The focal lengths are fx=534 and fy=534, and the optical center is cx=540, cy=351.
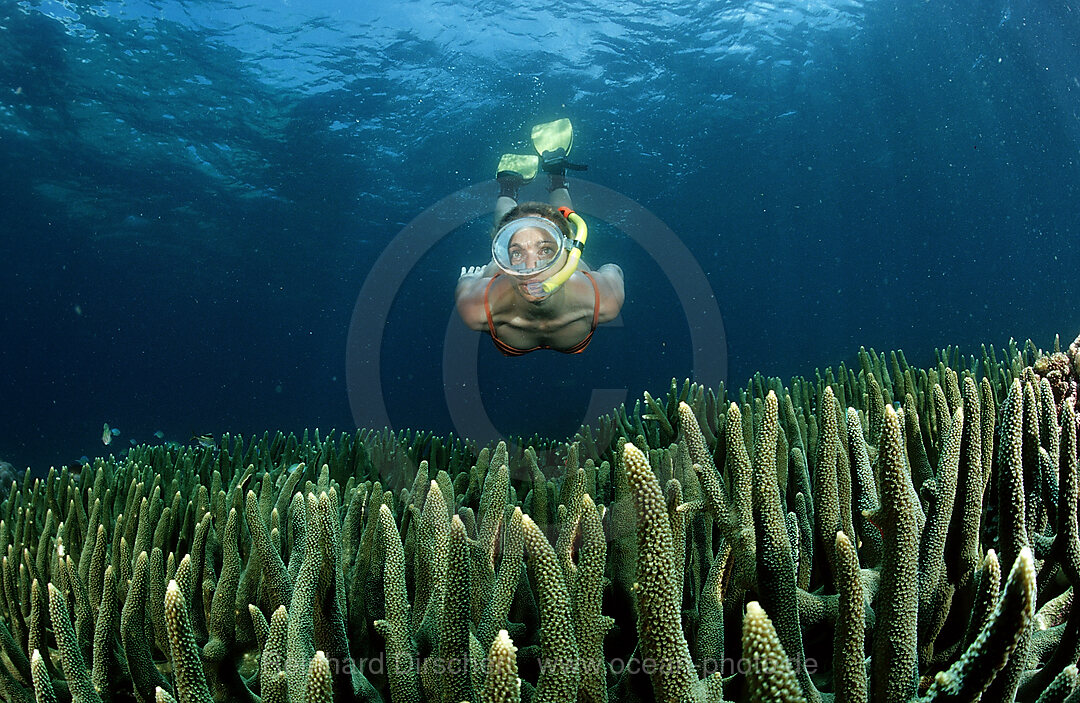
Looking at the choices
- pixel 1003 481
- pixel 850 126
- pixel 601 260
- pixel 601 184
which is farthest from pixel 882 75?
pixel 1003 481

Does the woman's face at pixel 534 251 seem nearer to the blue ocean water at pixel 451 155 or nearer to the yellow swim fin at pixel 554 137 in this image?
the yellow swim fin at pixel 554 137

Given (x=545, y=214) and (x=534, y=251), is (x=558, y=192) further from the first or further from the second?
(x=534, y=251)

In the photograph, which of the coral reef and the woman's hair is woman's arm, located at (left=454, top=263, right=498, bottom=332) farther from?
the coral reef

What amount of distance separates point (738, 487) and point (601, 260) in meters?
36.2

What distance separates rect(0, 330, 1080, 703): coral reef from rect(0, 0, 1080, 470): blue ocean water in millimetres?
11910

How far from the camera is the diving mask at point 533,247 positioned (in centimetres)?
498

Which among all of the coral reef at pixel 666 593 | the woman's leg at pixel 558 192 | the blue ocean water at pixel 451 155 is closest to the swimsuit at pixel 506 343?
the woman's leg at pixel 558 192

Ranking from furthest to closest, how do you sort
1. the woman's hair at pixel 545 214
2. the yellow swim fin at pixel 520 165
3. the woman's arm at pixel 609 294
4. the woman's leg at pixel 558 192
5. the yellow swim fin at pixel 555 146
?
the yellow swim fin at pixel 520 165 → the yellow swim fin at pixel 555 146 → the woman's leg at pixel 558 192 → the woman's arm at pixel 609 294 → the woman's hair at pixel 545 214

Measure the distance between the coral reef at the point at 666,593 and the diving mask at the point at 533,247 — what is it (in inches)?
116

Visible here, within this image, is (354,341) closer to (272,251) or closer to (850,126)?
(272,251)

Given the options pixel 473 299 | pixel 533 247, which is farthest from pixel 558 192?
pixel 533 247

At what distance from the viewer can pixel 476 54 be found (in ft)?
60.5

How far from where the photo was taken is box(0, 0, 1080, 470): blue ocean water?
58.3ft

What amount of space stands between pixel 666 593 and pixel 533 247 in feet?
14.2
